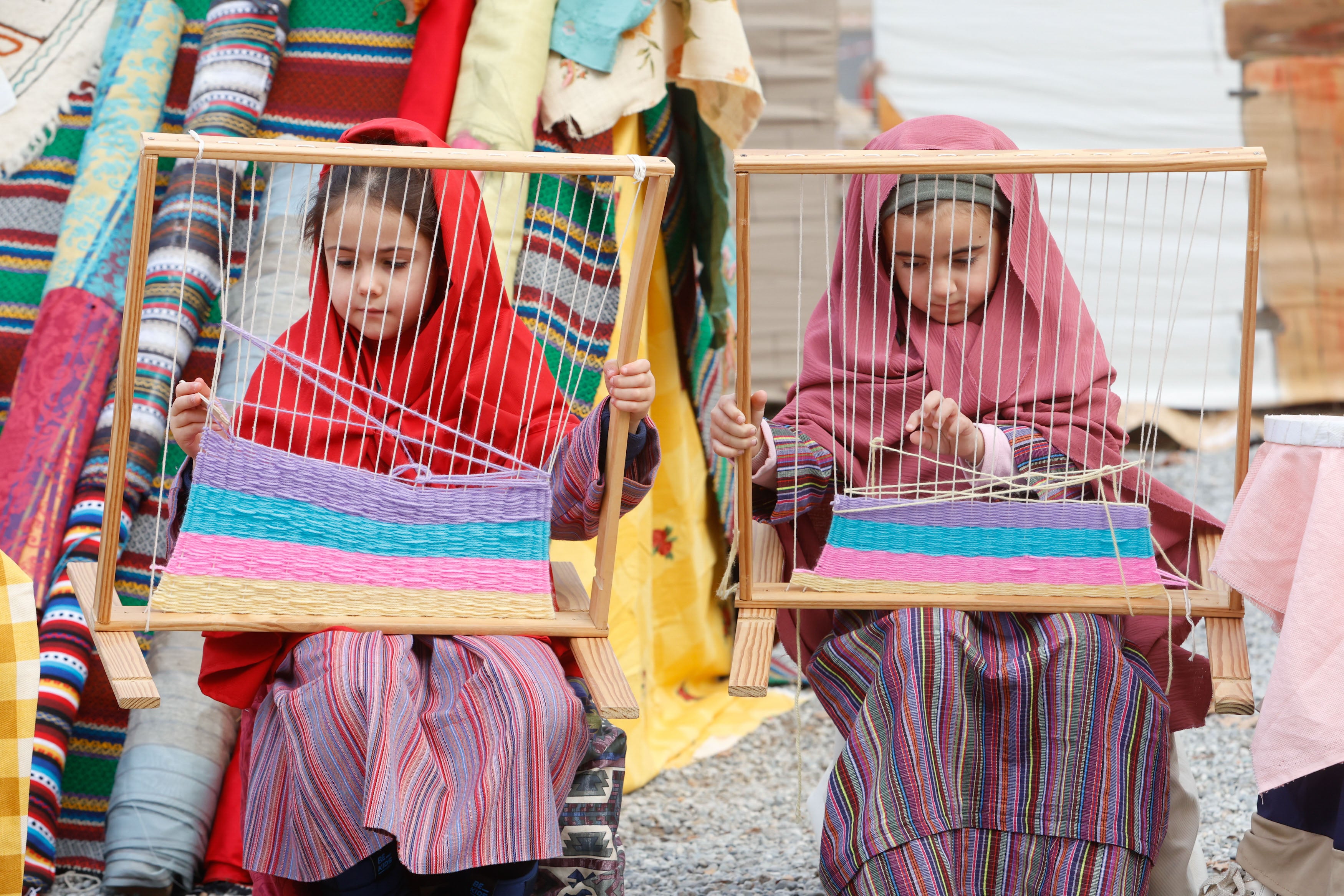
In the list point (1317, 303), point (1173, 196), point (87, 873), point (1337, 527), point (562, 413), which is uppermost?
point (1173, 196)

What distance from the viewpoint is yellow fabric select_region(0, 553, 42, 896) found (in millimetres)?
1788

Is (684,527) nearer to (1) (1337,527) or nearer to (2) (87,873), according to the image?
(2) (87,873)

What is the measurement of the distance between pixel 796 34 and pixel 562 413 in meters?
4.10

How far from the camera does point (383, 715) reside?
1.87 meters

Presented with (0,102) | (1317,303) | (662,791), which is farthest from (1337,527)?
(1317,303)

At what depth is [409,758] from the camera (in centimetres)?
187

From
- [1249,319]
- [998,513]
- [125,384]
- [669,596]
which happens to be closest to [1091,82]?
[669,596]

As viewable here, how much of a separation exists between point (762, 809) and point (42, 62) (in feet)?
8.26

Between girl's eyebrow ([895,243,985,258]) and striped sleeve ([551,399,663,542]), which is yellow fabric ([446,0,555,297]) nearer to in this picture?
striped sleeve ([551,399,663,542])

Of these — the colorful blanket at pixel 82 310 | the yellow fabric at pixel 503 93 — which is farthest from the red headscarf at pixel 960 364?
the colorful blanket at pixel 82 310

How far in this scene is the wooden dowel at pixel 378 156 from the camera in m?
1.84

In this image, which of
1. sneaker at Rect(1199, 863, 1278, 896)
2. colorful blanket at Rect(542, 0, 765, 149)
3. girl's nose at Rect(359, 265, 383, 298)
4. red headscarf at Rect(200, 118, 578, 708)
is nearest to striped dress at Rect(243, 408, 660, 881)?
red headscarf at Rect(200, 118, 578, 708)

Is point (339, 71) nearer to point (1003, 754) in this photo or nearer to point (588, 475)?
point (588, 475)

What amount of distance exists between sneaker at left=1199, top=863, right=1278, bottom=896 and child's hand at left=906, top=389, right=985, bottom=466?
2.47 ft
